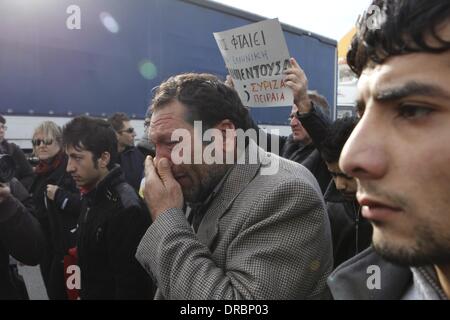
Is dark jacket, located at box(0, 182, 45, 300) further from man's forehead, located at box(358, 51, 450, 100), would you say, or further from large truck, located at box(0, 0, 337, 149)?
large truck, located at box(0, 0, 337, 149)

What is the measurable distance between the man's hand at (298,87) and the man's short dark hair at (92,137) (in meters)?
1.14

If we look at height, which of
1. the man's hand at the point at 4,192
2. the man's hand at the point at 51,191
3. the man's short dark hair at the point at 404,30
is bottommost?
the man's hand at the point at 51,191

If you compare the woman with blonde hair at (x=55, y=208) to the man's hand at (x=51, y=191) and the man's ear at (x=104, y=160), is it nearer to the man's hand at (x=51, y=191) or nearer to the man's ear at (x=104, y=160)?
the man's hand at (x=51, y=191)

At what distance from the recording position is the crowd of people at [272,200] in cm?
83

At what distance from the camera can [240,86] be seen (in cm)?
324

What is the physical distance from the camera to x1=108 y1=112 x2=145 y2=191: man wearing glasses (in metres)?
4.59

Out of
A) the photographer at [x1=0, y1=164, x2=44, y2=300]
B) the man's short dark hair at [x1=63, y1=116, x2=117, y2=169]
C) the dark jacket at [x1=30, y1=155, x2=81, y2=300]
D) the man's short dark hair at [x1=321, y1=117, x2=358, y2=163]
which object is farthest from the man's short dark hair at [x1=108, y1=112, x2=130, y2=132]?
the man's short dark hair at [x1=321, y1=117, x2=358, y2=163]

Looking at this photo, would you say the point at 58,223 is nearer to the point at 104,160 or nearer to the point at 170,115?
the point at 104,160

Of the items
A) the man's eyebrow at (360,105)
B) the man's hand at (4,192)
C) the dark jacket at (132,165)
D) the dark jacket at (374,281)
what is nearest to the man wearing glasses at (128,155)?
the dark jacket at (132,165)

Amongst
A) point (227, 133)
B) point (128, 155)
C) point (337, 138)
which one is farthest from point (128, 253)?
point (128, 155)

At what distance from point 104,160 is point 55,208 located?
2.35ft
